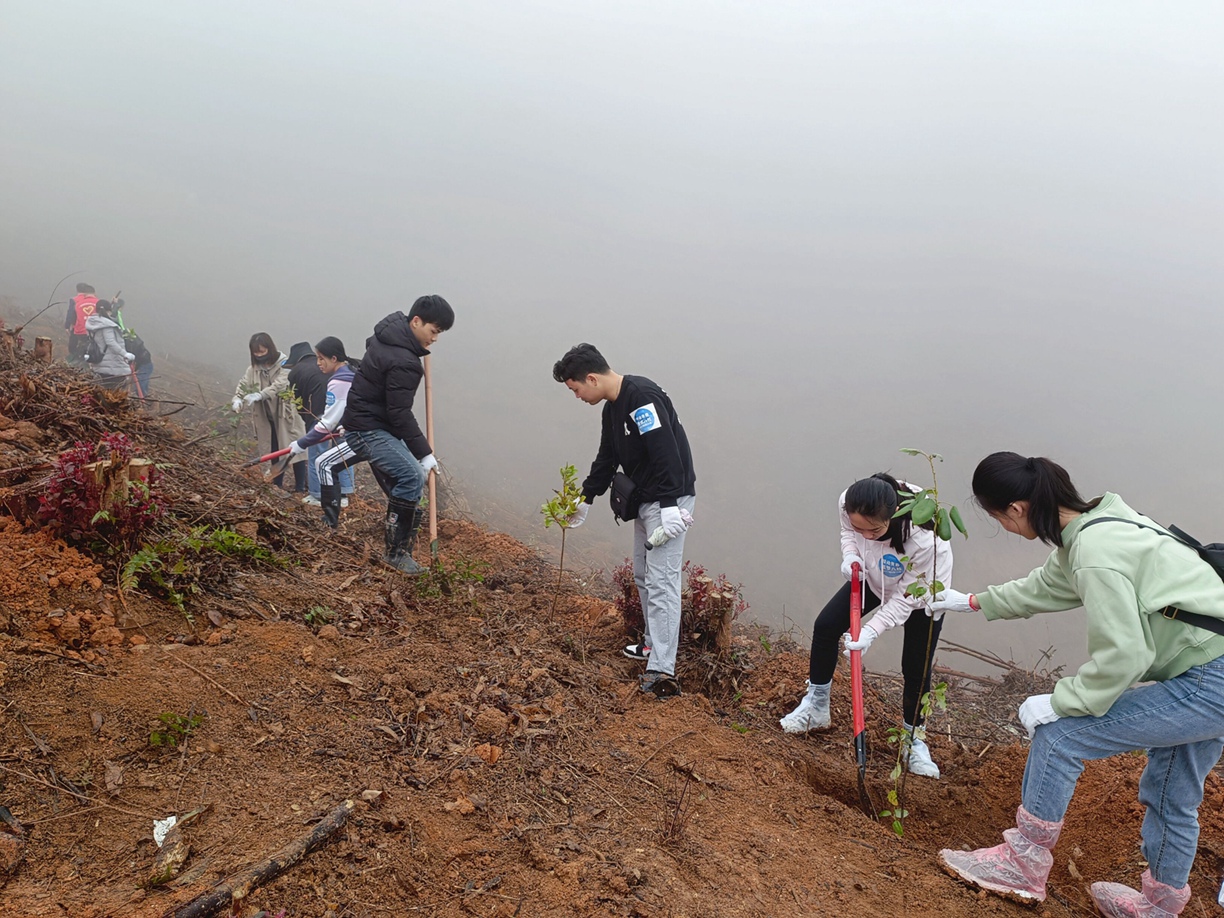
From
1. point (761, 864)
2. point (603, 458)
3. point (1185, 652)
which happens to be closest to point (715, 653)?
point (603, 458)

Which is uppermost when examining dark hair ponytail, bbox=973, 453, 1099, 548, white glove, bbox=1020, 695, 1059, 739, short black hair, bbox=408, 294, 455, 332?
short black hair, bbox=408, 294, 455, 332

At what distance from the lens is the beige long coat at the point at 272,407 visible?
23.5ft

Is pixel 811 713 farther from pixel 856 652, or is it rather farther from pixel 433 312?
pixel 433 312

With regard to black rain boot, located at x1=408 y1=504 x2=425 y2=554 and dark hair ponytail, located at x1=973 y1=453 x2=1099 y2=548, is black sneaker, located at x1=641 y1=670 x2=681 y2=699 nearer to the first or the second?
black rain boot, located at x1=408 y1=504 x2=425 y2=554

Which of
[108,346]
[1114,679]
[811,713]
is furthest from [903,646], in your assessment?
[108,346]

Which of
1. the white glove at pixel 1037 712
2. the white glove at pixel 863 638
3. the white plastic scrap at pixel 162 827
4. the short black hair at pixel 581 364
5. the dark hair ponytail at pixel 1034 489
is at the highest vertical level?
the short black hair at pixel 581 364

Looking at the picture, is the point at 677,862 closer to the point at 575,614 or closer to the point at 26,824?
the point at 26,824

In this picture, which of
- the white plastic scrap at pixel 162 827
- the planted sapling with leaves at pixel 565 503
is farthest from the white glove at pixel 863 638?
the white plastic scrap at pixel 162 827

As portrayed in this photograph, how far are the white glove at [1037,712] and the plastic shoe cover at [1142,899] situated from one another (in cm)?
73

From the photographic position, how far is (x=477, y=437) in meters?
23.2

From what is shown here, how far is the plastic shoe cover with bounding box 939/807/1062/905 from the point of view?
2.63m

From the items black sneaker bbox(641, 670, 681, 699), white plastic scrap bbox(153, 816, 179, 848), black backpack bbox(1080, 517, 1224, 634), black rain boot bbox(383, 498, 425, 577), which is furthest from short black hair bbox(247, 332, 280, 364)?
black backpack bbox(1080, 517, 1224, 634)

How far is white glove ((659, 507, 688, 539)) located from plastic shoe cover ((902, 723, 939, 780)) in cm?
164

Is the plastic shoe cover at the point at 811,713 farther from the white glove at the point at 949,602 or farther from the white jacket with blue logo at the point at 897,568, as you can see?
the white glove at the point at 949,602
